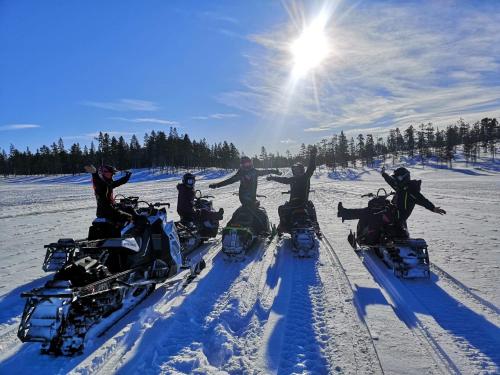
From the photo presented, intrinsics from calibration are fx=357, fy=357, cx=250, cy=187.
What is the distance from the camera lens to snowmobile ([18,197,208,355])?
359 cm

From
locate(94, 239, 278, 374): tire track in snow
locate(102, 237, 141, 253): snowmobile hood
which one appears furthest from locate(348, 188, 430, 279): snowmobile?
locate(102, 237, 141, 253): snowmobile hood

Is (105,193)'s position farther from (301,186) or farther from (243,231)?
(301,186)

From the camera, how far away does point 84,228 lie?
12172 mm

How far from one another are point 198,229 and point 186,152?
283 feet

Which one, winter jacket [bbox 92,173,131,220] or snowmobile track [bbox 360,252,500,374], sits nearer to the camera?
snowmobile track [bbox 360,252,500,374]

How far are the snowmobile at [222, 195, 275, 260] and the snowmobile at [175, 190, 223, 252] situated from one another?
101 centimetres

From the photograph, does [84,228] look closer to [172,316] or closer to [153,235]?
[153,235]

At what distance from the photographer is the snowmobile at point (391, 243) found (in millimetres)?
6149

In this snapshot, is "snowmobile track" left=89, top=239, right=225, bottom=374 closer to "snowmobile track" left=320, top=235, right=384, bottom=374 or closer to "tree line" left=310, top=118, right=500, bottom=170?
"snowmobile track" left=320, top=235, right=384, bottom=374

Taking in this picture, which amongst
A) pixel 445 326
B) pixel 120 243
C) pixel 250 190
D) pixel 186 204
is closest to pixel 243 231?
pixel 250 190

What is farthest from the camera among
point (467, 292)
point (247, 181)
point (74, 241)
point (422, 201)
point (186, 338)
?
point (247, 181)

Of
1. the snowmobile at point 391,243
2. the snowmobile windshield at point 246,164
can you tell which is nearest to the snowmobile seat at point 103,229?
the snowmobile windshield at point 246,164

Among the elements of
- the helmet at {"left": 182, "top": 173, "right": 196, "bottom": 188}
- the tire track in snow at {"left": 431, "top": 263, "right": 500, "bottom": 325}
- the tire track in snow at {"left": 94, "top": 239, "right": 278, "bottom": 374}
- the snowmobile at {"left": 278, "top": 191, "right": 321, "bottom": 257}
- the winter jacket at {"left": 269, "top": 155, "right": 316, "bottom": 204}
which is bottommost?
the tire track in snow at {"left": 431, "top": 263, "right": 500, "bottom": 325}

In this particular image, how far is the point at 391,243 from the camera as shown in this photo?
Result: 6.78 meters
